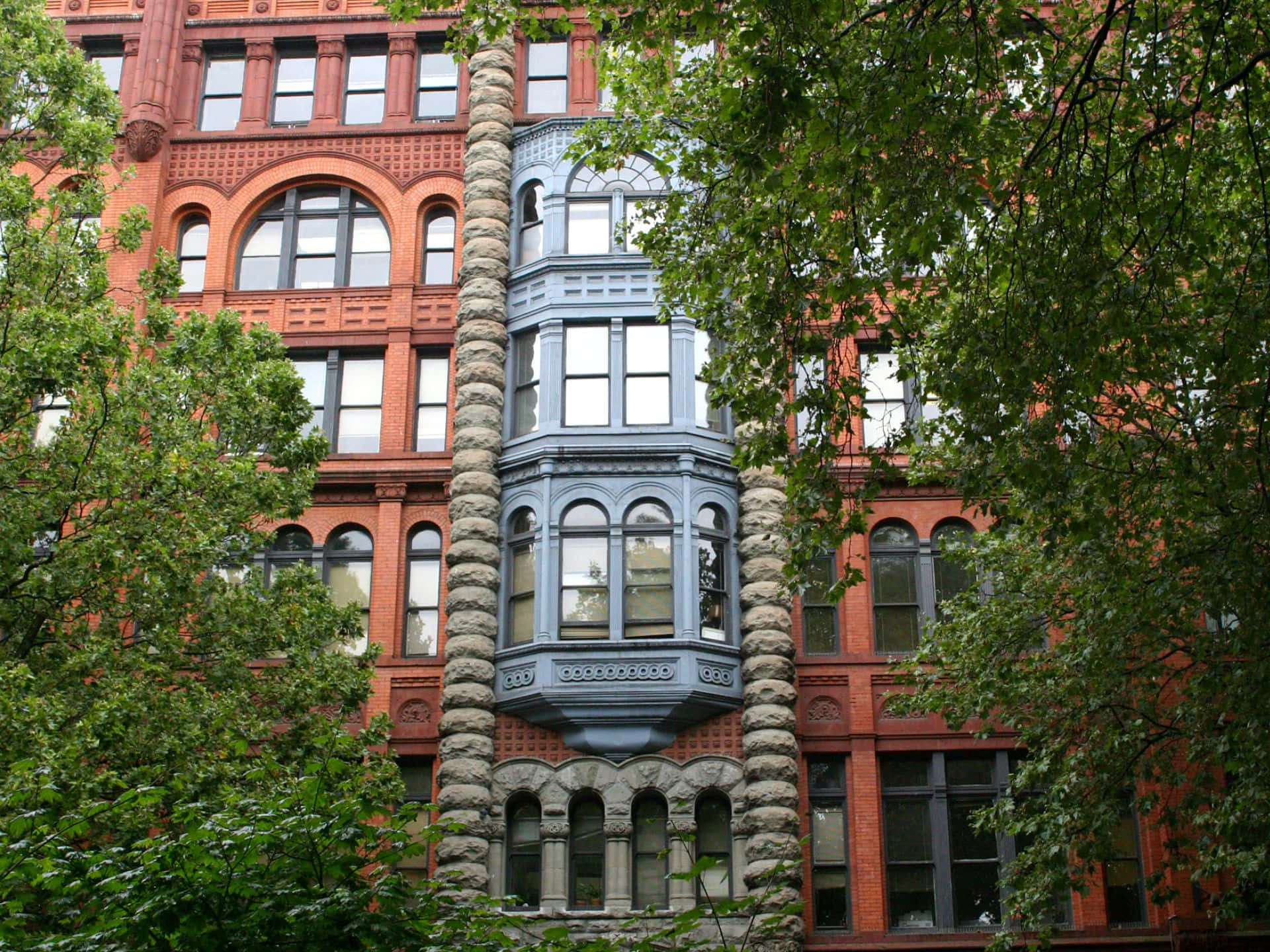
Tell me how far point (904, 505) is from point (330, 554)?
9860 millimetres

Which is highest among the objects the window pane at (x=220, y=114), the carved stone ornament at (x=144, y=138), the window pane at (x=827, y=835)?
the window pane at (x=220, y=114)

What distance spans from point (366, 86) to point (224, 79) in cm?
284

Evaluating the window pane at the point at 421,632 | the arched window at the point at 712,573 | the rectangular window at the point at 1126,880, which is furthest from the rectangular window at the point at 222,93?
the rectangular window at the point at 1126,880

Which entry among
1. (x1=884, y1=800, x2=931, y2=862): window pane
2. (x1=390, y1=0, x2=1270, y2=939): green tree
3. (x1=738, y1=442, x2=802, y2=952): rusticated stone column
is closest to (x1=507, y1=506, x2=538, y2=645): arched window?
(x1=738, y1=442, x2=802, y2=952): rusticated stone column

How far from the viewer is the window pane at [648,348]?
24.8 meters

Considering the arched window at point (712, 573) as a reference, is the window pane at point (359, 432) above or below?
above

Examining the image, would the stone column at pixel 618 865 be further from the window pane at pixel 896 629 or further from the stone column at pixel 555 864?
the window pane at pixel 896 629

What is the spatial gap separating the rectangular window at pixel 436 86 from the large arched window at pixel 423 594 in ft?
27.5

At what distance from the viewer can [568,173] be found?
85.0ft

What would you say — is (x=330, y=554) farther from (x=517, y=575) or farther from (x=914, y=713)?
(x=914, y=713)

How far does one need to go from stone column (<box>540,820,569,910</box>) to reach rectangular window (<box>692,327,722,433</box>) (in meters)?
6.95

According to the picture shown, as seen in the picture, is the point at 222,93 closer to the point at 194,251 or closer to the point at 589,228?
the point at 194,251

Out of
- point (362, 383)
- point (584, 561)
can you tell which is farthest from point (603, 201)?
point (584, 561)

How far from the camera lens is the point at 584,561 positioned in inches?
923
